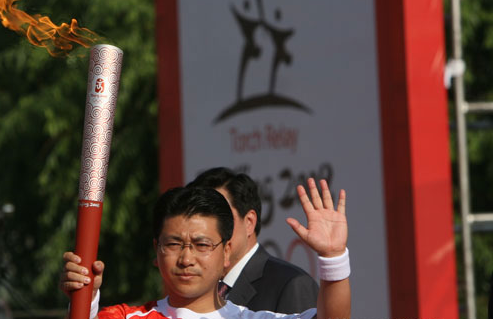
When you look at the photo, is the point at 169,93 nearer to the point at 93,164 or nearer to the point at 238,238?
the point at 238,238

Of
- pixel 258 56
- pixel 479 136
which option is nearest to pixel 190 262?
pixel 258 56

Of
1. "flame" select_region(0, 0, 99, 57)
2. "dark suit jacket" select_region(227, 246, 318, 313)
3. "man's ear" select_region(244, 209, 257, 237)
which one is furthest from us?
"man's ear" select_region(244, 209, 257, 237)

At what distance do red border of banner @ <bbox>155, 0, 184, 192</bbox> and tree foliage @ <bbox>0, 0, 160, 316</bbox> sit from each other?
2096mm

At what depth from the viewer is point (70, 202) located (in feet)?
24.2

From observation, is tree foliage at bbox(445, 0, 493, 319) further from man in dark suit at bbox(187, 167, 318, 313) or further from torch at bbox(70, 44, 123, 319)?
torch at bbox(70, 44, 123, 319)

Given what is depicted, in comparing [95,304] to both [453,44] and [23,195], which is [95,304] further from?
[23,195]

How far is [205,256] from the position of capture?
7.49ft

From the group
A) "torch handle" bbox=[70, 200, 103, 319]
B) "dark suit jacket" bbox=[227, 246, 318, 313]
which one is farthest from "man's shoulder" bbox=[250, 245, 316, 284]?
"torch handle" bbox=[70, 200, 103, 319]

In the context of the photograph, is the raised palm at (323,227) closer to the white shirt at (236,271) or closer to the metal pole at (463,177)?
the white shirt at (236,271)

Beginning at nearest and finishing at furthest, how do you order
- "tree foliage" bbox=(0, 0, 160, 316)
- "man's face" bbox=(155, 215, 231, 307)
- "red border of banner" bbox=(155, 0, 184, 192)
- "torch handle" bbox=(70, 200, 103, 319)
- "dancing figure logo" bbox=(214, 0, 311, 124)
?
"torch handle" bbox=(70, 200, 103, 319)
"man's face" bbox=(155, 215, 231, 307)
"dancing figure logo" bbox=(214, 0, 311, 124)
"red border of banner" bbox=(155, 0, 184, 192)
"tree foliage" bbox=(0, 0, 160, 316)

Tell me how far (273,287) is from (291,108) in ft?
5.14

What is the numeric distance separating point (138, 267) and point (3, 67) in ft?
6.69

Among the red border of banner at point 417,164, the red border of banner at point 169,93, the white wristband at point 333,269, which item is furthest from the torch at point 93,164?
the red border of banner at point 169,93

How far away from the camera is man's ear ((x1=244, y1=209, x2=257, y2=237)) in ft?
9.53
